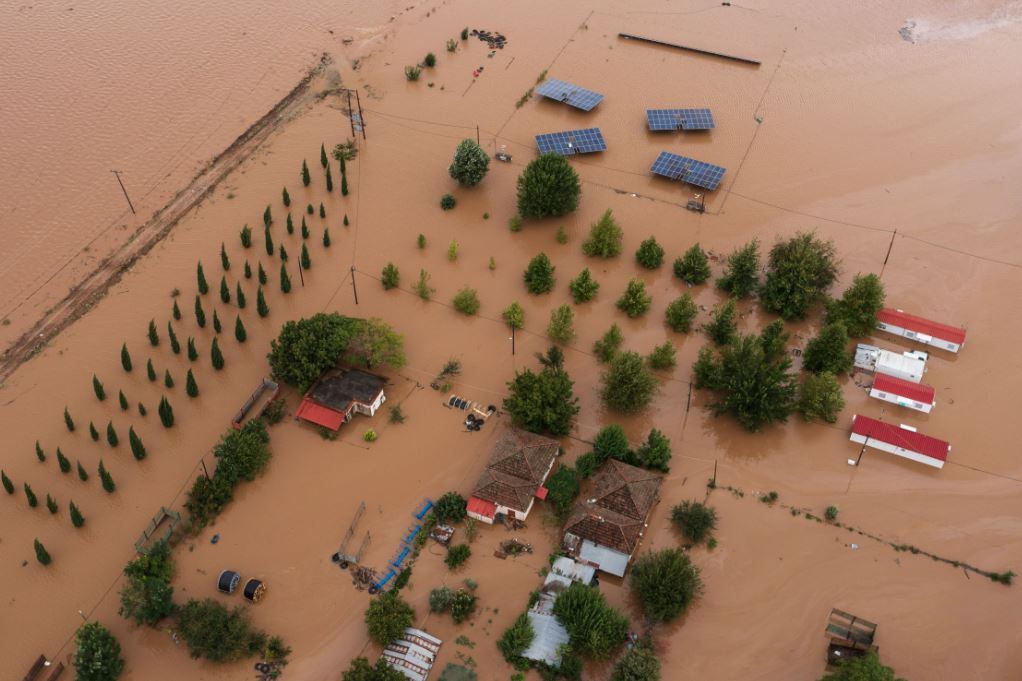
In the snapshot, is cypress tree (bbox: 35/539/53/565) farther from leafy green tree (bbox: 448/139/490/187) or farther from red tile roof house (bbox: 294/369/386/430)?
leafy green tree (bbox: 448/139/490/187)

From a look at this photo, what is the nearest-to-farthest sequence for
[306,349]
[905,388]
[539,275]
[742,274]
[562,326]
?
1. [306,349]
2. [905,388]
3. [562,326]
4. [742,274]
5. [539,275]

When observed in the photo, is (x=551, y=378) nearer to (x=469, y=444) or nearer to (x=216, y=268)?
(x=469, y=444)

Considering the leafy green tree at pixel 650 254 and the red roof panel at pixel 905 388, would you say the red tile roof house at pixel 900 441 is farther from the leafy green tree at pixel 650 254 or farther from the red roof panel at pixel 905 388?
the leafy green tree at pixel 650 254

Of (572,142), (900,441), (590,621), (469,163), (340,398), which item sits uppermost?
(572,142)

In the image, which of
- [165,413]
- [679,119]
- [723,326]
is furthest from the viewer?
[679,119]

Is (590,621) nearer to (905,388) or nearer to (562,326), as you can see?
(562,326)

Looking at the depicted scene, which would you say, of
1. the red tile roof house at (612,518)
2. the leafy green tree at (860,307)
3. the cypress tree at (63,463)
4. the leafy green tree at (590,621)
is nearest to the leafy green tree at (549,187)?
the leafy green tree at (860,307)

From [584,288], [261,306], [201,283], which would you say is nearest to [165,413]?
[261,306]

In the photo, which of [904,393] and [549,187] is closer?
[904,393]
